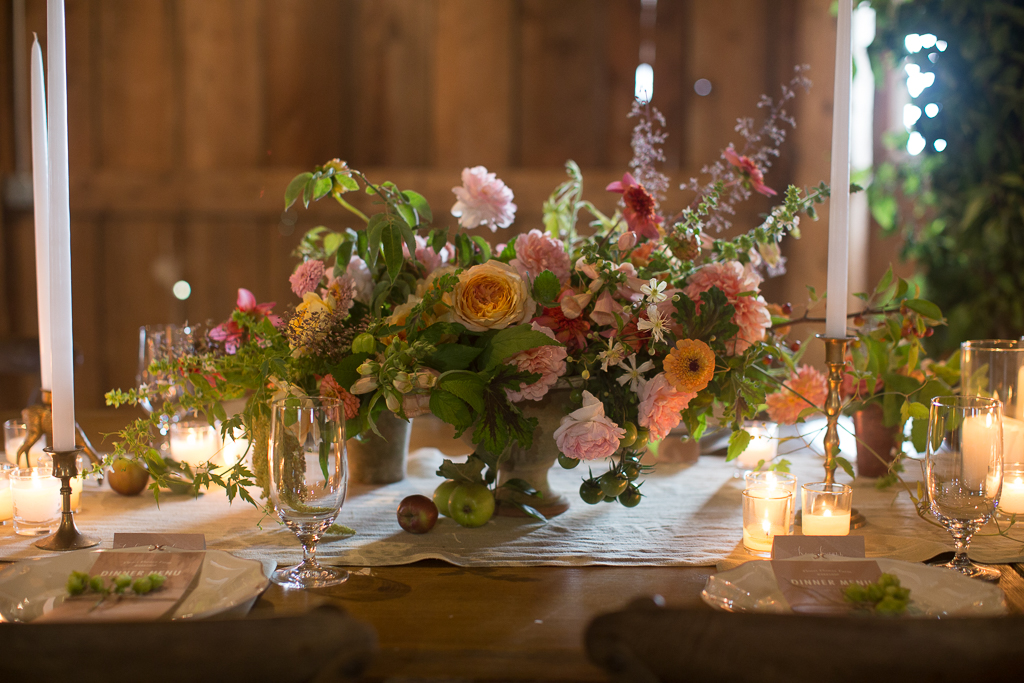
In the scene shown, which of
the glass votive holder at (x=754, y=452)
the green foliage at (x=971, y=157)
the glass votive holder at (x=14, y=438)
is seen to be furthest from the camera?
the green foliage at (x=971, y=157)

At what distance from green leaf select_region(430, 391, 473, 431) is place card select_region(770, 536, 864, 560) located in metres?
0.36

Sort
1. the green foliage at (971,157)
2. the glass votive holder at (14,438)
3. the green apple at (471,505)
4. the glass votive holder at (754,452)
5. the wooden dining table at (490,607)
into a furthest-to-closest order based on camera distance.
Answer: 1. the green foliage at (971,157)
2. the glass votive holder at (754,452)
3. the glass votive holder at (14,438)
4. the green apple at (471,505)
5. the wooden dining table at (490,607)

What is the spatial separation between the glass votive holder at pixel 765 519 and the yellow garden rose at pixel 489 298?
349mm

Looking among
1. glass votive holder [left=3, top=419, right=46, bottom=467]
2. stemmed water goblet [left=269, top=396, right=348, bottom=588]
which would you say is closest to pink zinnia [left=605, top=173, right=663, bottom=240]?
stemmed water goblet [left=269, top=396, right=348, bottom=588]

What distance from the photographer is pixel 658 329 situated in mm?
953

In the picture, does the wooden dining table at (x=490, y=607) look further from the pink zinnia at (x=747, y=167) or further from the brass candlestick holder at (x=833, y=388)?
the pink zinnia at (x=747, y=167)

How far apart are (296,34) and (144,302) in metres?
1.12

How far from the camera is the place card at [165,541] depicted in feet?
2.88

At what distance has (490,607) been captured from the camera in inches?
31.6

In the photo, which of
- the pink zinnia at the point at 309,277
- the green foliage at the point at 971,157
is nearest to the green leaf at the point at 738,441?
the pink zinnia at the point at 309,277

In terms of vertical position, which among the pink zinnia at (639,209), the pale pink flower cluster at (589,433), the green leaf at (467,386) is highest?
the pink zinnia at (639,209)

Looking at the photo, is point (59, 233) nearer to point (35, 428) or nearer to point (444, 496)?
point (35, 428)

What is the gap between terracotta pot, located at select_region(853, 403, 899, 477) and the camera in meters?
1.24

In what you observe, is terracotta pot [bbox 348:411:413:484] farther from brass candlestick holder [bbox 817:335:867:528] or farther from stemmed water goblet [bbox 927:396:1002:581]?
stemmed water goblet [bbox 927:396:1002:581]
